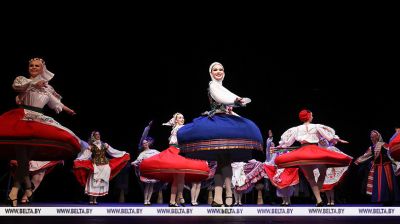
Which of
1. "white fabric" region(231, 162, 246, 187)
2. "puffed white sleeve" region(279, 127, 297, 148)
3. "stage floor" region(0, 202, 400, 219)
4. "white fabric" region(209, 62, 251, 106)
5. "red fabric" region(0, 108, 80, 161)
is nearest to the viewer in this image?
"stage floor" region(0, 202, 400, 219)

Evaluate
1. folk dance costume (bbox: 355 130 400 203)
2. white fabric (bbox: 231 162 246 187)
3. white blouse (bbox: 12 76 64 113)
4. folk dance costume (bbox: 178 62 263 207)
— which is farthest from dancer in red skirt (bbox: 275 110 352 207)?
white blouse (bbox: 12 76 64 113)

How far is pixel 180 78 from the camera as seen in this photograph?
1009 cm

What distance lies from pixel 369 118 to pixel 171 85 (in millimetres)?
4470

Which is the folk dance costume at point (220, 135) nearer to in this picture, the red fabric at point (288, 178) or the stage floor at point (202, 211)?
the stage floor at point (202, 211)

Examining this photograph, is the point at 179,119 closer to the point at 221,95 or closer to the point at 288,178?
the point at 221,95

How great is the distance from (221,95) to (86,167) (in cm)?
460

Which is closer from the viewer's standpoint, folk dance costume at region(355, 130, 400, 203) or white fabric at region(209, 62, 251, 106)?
white fabric at region(209, 62, 251, 106)

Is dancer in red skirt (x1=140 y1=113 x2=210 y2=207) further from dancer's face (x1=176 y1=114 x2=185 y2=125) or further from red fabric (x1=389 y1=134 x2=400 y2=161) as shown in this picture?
red fabric (x1=389 y1=134 x2=400 y2=161)

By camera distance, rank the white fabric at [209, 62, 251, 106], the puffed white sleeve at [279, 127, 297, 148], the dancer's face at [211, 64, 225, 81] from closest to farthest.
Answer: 1. the white fabric at [209, 62, 251, 106]
2. the dancer's face at [211, 64, 225, 81]
3. the puffed white sleeve at [279, 127, 297, 148]

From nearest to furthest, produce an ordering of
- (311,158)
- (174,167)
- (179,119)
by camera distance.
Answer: (311,158)
(174,167)
(179,119)

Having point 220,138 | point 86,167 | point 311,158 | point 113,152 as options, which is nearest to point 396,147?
point 311,158

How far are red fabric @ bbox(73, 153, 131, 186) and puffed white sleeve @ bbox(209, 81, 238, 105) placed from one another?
14.5 feet

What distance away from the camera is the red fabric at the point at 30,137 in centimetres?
491

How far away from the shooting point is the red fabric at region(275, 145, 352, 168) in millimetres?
5953
